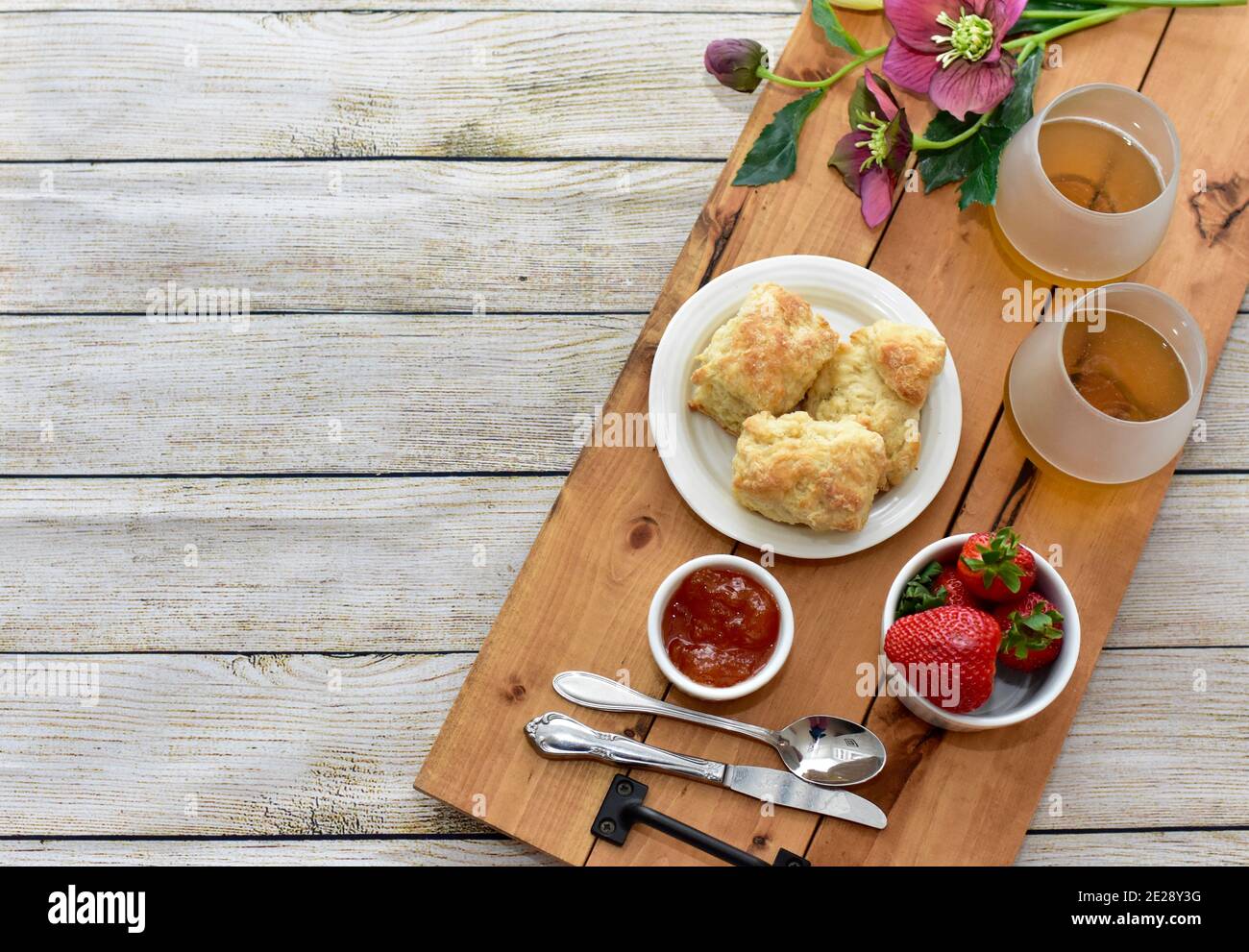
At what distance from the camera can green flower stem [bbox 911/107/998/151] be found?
1.43 metres

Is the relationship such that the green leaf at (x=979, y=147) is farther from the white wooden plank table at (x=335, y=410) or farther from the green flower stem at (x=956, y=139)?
the white wooden plank table at (x=335, y=410)

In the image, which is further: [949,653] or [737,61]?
[737,61]

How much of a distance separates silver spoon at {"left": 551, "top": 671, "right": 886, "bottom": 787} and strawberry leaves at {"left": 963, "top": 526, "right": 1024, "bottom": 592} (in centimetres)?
29

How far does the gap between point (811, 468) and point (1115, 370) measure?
0.45 m

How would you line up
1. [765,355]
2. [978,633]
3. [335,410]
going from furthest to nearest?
1. [335,410]
2. [765,355]
3. [978,633]

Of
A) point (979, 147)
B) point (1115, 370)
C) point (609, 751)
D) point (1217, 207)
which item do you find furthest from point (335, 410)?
point (1217, 207)

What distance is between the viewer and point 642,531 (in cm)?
142

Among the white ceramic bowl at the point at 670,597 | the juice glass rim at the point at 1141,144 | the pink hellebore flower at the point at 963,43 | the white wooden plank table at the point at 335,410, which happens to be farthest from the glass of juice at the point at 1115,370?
the white wooden plank table at the point at 335,410

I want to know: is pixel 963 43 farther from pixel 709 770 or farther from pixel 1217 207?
pixel 709 770

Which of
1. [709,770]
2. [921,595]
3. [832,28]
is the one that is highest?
[832,28]

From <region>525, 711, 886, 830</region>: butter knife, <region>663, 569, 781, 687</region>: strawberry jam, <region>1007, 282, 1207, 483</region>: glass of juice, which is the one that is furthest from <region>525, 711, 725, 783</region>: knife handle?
<region>1007, 282, 1207, 483</region>: glass of juice

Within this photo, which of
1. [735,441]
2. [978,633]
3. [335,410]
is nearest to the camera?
[978,633]

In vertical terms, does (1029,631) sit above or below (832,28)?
below

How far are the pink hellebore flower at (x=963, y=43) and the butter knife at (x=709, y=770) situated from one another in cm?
99
